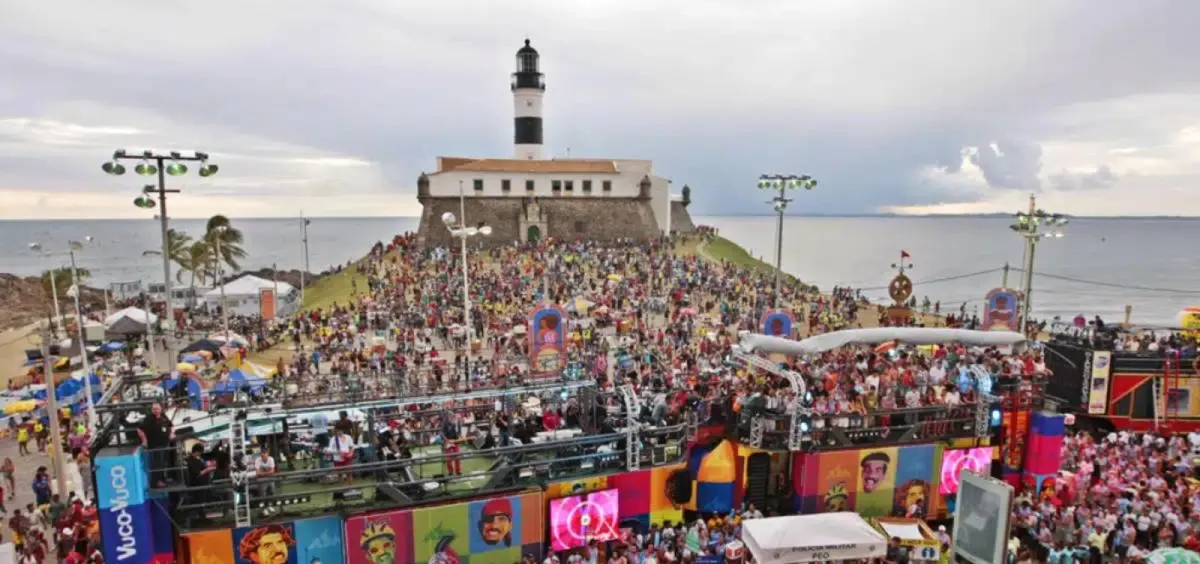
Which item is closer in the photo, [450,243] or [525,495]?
[525,495]

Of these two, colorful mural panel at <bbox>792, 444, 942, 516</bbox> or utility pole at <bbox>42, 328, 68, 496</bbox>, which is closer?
colorful mural panel at <bbox>792, 444, 942, 516</bbox>

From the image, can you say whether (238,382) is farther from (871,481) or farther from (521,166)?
(521,166)

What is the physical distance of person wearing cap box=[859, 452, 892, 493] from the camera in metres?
14.6

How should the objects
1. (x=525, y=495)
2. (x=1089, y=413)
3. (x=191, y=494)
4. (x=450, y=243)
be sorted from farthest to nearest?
(x=450, y=243)
(x=1089, y=413)
(x=525, y=495)
(x=191, y=494)

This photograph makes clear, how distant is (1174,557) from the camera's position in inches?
459

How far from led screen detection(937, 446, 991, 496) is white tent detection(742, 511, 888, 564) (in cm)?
420

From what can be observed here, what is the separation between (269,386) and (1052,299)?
9530cm

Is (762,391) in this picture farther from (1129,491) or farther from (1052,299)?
(1052,299)

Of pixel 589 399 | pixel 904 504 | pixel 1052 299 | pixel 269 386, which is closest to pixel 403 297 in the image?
pixel 269 386

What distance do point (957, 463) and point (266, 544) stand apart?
Result: 13663 millimetres

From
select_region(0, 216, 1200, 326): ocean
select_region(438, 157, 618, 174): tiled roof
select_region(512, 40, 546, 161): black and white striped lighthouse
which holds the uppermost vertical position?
select_region(512, 40, 546, 161): black and white striped lighthouse

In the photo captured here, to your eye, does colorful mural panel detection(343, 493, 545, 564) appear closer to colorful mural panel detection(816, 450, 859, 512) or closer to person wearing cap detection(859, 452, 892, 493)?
colorful mural panel detection(816, 450, 859, 512)

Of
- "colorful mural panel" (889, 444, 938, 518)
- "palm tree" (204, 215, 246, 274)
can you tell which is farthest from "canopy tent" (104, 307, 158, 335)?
"colorful mural panel" (889, 444, 938, 518)

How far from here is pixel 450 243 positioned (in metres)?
58.9
